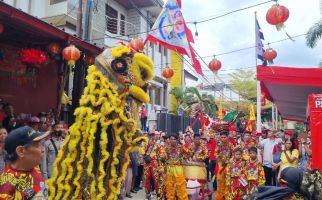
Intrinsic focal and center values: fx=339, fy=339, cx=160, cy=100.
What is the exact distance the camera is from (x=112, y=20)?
15703mm

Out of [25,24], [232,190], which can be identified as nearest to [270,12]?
[232,190]

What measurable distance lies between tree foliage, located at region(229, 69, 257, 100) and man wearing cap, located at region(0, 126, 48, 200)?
3087 cm

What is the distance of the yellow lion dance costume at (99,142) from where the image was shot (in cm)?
271

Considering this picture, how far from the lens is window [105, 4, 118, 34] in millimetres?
15305

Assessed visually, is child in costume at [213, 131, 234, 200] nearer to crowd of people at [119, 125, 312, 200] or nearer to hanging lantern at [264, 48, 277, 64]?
crowd of people at [119, 125, 312, 200]

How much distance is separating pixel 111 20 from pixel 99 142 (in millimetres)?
13617

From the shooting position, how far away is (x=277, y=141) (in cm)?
941

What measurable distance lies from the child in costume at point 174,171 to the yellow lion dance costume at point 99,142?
5.05m

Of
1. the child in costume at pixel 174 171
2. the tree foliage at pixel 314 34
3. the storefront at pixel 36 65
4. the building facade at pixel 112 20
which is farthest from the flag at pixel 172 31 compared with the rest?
the tree foliage at pixel 314 34

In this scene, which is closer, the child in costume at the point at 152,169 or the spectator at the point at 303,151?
the spectator at the point at 303,151

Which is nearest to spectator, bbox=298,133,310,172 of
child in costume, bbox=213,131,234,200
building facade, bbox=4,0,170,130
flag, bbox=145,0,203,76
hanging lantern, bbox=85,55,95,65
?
child in costume, bbox=213,131,234,200

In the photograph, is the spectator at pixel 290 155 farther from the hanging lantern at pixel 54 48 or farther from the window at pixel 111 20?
the window at pixel 111 20

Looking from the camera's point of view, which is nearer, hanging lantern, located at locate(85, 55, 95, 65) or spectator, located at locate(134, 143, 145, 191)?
hanging lantern, located at locate(85, 55, 95, 65)

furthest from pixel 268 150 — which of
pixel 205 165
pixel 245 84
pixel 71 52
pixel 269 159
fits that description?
pixel 245 84
